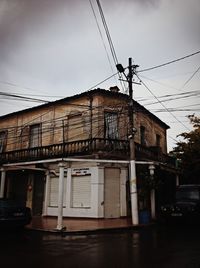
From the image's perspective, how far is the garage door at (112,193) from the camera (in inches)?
635

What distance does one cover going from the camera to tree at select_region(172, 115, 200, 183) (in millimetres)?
21141

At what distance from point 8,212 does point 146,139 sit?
12777 millimetres

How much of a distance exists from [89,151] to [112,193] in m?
3.01

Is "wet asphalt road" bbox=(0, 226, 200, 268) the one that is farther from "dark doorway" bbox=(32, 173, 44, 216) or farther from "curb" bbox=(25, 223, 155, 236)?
"dark doorway" bbox=(32, 173, 44, 216)

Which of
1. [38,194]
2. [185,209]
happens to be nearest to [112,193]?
[185,209]

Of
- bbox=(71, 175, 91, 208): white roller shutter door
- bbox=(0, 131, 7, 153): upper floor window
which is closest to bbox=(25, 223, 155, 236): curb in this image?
bbox=(71, 175, 91, 208): white roller shutter door

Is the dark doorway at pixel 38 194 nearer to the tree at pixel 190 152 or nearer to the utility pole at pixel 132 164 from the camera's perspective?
the utility pole at pixel 132 164

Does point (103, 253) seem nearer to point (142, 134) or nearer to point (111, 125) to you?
point (111, 125)

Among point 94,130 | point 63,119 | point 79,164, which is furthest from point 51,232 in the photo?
point 63,119

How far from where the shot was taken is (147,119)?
22.0m

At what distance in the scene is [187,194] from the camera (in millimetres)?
14945

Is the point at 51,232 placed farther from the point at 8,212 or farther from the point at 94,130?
the point at 94,130

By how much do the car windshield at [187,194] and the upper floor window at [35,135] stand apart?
10.9 meters

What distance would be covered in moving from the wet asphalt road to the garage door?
6.41 meters
